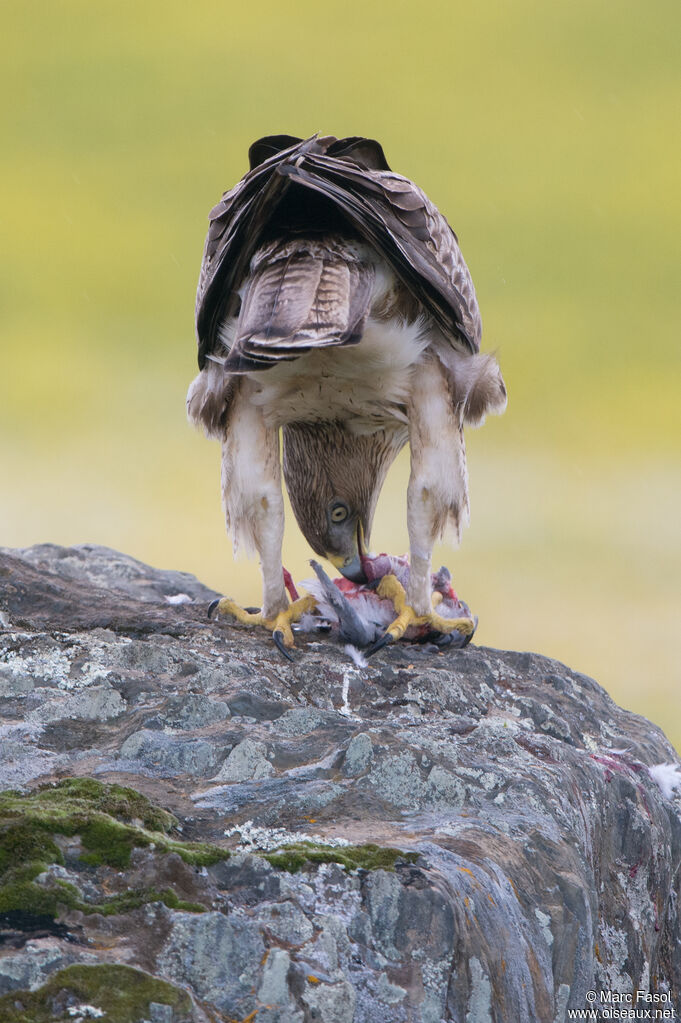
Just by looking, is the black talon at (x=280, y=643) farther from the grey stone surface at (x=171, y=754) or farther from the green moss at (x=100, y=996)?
the green moss at (x=100, y=996)

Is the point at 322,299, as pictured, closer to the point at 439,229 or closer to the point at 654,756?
the point at 439,229

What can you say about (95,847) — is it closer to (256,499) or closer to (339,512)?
(256,499)

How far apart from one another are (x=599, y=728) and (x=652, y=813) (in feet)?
2.11

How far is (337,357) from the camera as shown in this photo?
5641 mm

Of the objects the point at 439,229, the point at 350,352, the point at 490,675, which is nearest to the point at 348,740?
the point at 490,675

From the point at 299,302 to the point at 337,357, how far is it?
31.1 inches

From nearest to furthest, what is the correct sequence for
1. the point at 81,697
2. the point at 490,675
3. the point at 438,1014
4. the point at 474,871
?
the point at 438,1014 → the point at 474,871 → the point at 81,697 → the point at 490,675

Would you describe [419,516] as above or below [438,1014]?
above

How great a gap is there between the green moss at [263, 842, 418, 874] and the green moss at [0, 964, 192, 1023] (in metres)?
0.53

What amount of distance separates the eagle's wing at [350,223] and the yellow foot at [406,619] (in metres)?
1.44

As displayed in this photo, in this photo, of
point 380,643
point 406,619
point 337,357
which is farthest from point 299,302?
point 406,619

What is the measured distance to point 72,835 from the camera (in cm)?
289

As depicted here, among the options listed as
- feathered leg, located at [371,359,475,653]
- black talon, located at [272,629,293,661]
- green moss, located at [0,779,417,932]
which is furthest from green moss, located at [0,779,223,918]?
feathered leg, located at [371,359,475,653]

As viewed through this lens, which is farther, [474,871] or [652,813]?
[652,813]
